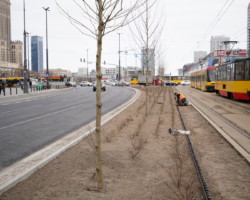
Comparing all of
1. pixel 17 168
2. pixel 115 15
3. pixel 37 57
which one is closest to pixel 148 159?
pixel 17 168

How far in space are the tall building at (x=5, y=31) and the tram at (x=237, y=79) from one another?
15771 cm

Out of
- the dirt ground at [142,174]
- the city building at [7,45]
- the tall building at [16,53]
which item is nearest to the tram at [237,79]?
the dirt ground at [142,174]

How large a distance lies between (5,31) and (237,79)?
7244 inches

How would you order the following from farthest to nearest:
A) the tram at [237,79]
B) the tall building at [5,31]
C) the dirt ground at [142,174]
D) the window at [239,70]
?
the tall building at [5,31] < the window at [239,70] < the tram at [237,79] < the dirt ground at [142,174]

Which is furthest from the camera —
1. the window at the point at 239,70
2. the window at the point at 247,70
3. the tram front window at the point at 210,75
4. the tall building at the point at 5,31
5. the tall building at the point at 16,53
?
the tall building at the point at 16,53

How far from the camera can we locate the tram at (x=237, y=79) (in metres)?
19.8

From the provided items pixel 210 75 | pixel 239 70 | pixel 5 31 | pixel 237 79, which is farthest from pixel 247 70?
pixel 5 31

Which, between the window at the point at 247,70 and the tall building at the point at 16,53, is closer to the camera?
the window at the point at 247,70

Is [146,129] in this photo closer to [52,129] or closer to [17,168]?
[52,129]

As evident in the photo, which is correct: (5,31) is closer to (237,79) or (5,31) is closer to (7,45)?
(7,45)

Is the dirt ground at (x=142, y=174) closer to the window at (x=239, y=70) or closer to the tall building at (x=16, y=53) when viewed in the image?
the window at (x=239, y=70)

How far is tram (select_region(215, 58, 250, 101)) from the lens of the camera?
1981 cm

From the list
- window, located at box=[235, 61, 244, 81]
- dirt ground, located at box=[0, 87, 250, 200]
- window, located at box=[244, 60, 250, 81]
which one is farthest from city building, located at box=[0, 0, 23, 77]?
dirt ground, located at box=[0, 87, 250, 200]

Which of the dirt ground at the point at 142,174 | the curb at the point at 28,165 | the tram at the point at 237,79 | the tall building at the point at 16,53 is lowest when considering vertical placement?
the dirt ground at the point at 142,174
